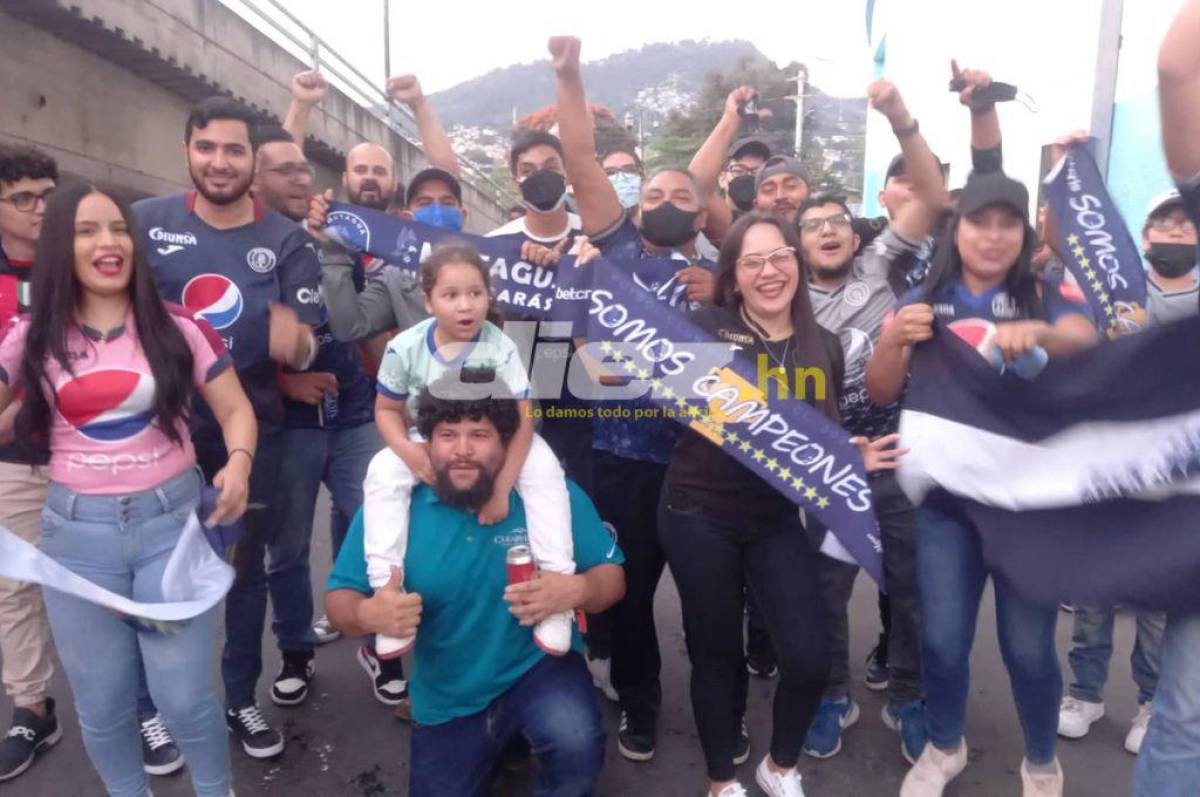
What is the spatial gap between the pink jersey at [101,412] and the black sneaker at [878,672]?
299 centimetres

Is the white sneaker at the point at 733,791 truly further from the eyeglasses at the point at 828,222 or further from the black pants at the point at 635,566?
the eyeglasses at the point at 828,222

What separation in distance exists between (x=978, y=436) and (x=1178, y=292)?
1551 millimetres

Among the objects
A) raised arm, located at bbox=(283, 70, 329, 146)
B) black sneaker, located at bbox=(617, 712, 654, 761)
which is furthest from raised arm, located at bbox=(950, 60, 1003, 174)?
raised arm, located at bbox=(283, 70, 329, 146)

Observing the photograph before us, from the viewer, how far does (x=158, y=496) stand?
249 centimetres

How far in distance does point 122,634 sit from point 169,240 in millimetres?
1325

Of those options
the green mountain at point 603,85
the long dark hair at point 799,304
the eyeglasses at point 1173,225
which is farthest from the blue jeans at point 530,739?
the green mountain at point 603,85

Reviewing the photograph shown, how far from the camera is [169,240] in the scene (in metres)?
3.02

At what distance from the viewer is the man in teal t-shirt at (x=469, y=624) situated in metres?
2.63

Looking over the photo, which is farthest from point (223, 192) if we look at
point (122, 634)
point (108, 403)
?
point (122, 634)

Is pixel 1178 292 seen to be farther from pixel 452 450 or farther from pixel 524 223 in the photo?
pixel 452 450

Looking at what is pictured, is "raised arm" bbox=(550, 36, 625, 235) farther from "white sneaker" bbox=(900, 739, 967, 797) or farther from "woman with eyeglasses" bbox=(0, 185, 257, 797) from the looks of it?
"white sneaker" bbox=(900, 739, 967, 797)

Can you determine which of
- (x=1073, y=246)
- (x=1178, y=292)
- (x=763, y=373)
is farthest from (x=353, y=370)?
(x=1178, y=292)


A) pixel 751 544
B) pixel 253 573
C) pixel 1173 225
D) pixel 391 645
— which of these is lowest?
pixel 253 573

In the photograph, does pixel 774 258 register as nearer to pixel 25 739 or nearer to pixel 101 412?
pixel 101 412
